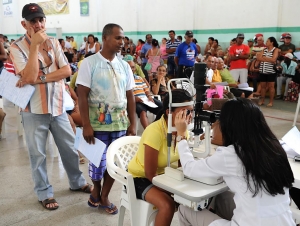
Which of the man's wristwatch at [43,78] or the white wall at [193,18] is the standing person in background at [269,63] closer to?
the white wall at [193,18]

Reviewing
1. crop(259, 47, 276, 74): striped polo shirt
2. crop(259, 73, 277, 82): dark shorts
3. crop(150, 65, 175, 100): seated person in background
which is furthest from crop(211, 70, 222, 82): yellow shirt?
crop(259, 73, 277, 82): dark shorts

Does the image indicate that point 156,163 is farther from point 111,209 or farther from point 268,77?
point 268,77

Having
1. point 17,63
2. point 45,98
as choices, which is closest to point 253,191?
point 45,98

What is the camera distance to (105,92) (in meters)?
2.39

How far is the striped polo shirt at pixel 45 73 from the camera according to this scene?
7.95ft

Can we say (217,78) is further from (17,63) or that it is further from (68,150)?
(17,63)

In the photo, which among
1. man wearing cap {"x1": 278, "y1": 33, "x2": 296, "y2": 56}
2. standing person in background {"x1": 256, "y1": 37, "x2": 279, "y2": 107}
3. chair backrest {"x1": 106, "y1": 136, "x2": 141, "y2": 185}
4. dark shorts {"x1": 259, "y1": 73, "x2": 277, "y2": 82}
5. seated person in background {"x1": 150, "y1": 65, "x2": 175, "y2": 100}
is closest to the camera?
chair backrest {"x1": 106, "y1": 136, "x2": 141, "y2": 185}


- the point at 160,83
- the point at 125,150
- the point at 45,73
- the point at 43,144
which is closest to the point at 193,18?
the point at 160,83

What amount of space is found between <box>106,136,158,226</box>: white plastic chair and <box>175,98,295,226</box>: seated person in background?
0.58m

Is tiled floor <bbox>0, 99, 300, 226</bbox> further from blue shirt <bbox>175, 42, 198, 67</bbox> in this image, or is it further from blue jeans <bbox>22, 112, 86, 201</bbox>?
blue shirt <bbox>175, 42, 198, 67</bbox>

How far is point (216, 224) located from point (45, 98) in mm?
1624

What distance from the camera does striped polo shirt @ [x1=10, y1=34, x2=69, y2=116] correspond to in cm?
242

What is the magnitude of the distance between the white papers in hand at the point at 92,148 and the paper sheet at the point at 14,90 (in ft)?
1.54

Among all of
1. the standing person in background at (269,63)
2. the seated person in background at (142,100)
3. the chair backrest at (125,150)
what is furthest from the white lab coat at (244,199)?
the standing person in background at (269,63)
